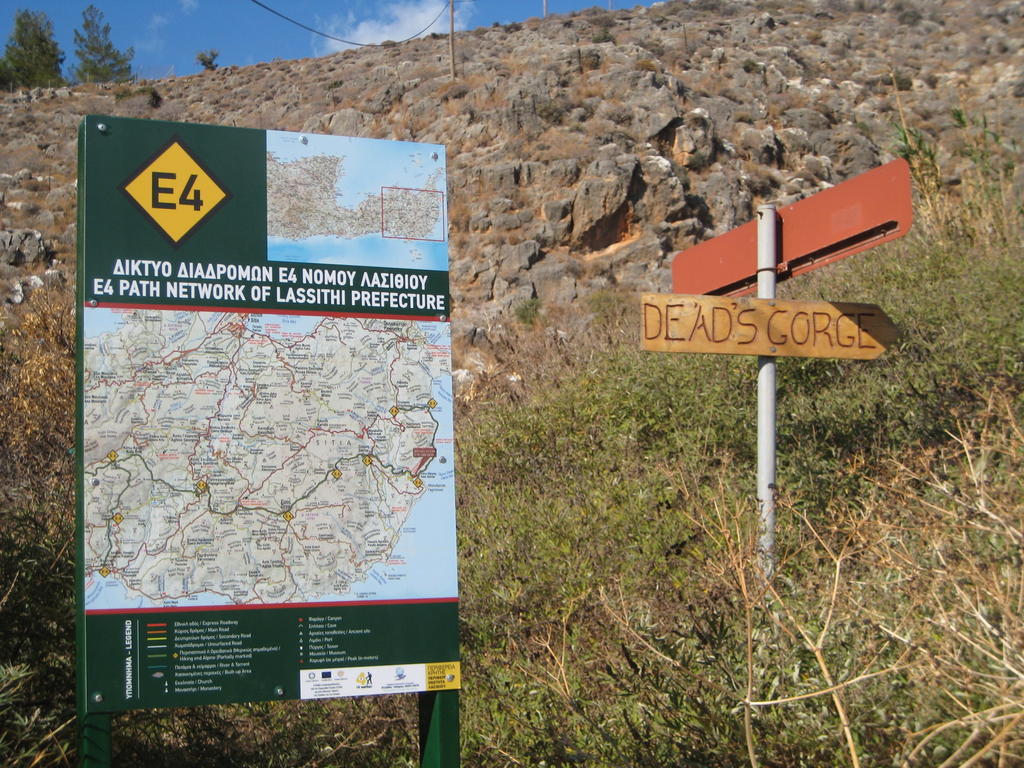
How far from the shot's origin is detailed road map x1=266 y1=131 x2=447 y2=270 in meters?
2.99

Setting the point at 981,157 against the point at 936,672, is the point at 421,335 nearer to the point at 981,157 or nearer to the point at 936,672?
the point at 936,672

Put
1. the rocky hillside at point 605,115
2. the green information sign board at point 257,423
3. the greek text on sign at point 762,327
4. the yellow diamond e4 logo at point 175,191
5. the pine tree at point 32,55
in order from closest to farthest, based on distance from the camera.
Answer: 1. the green information sign board at point 257,423
2. the yellow diamond e4 logo at point 175,191
3. the greek text on sign at point 762,327
4. the rocky hillside at point 605,115
5. the pine tree at point 32,55

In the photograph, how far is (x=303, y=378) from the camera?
292cm

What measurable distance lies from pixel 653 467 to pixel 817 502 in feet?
3.28

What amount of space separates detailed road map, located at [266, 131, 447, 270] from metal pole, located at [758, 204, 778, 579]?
5.43ft

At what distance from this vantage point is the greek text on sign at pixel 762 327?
405cm

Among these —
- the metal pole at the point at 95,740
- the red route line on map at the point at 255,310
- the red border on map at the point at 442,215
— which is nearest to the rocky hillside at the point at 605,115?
the red border on map at the point at 442,215

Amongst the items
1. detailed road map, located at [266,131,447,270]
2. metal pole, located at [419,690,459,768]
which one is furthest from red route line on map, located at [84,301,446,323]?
metal pole, located at [419,690,459,768]

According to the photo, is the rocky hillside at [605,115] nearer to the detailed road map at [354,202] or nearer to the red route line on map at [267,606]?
the detailed road map at [354,202]

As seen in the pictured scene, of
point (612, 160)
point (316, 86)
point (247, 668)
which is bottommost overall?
point (247, 668)

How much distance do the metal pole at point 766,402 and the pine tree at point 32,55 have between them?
41.9 m

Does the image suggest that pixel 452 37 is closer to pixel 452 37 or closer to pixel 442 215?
pixel 452 37

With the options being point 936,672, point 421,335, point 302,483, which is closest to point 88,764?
point 302,483

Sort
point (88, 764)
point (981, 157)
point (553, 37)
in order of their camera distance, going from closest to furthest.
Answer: point (88, 764) → point (981, 157) → point (553, 37)
